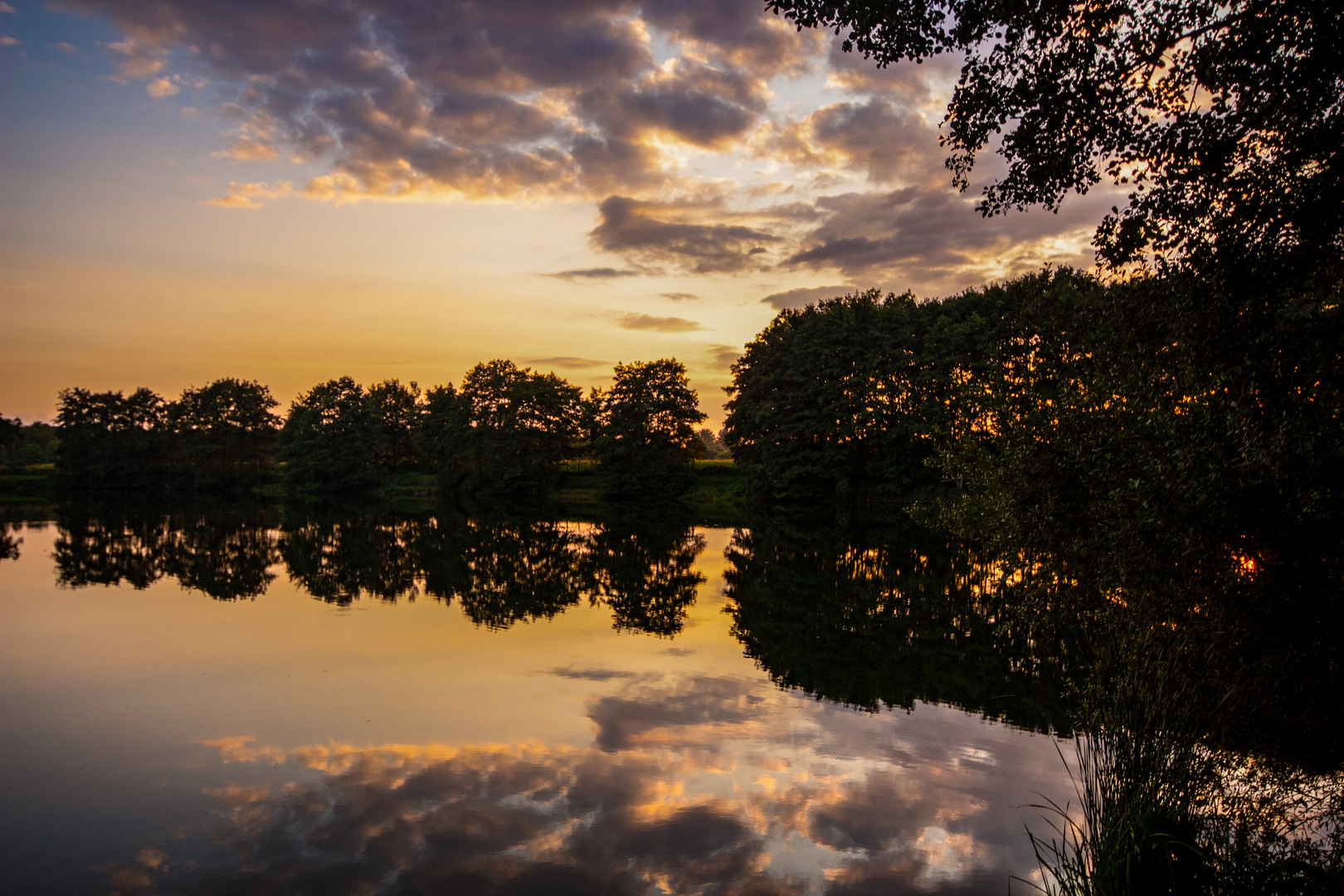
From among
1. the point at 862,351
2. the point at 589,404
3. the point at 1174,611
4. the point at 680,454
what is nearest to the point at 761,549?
Result: the point at 1174,611

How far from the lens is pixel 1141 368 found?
10727 millimetres

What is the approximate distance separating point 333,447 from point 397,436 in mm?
15453

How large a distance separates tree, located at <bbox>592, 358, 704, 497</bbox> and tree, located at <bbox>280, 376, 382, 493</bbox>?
31052mm

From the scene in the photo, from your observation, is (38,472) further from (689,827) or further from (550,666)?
(689,827)

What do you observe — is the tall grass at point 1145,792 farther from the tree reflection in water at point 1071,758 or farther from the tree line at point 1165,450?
the tree line at point 1165,450

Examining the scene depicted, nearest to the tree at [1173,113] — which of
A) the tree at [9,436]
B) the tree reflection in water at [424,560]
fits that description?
the tree reflection in water at [424,560]

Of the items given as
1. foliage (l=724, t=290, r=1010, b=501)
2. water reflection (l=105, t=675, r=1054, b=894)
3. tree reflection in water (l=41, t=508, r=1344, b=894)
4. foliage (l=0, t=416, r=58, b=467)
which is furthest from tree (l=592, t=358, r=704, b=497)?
foliage (l=0, t=416, r=58, b=467)

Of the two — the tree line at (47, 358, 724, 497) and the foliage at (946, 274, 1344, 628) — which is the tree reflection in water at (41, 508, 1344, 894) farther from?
the tree line at (47, 358, 724, 497)

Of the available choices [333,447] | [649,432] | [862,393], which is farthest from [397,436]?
[862,393]

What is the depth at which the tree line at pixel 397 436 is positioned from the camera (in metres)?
82.4

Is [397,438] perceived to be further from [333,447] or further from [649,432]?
[649,432]

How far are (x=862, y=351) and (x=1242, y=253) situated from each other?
2382 inches

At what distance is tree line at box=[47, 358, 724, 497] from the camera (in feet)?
270

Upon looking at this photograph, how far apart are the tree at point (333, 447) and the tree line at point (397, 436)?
0.17 m
